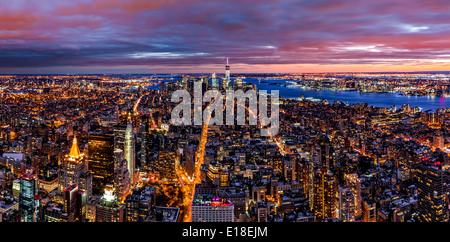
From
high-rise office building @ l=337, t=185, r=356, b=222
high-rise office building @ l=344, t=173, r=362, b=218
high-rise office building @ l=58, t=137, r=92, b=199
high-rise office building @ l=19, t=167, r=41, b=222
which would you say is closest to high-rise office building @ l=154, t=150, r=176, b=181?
high-rise office building @ l=58, t=137, r=92, b=199

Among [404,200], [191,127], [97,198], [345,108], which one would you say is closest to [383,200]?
[404,200]

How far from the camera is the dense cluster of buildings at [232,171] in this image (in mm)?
6410

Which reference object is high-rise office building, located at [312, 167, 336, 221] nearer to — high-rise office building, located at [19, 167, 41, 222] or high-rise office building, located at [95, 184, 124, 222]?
high-rise office building, located at [95, 184, 124, 222]

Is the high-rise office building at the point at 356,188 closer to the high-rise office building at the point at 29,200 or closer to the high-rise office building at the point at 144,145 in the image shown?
the high-rise office building at the point at 144,145

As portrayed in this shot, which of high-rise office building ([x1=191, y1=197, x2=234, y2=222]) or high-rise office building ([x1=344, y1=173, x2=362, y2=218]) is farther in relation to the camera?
high-rise office building ([x1=344, y1=173, x2=362, y2=218])

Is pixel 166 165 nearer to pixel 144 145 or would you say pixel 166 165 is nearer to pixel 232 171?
pixel 232 171

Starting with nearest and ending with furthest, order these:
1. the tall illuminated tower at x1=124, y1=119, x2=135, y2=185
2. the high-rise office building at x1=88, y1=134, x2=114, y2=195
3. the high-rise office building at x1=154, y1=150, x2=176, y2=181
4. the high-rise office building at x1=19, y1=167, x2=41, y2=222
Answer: the high-rise office building at x1=19, y1=167, x2=41, y2=222, the high-rise office building at x1=88, y1=134, x2=114, y2=195, the tall illuminated tower at x1=124, y1=119, x2=135, y2=185, the high-rise office building at x1=154, y1=150, x2=176, y2=181

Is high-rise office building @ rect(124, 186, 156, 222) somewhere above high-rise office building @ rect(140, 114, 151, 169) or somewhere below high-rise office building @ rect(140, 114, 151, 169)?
below

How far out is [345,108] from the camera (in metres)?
20.3

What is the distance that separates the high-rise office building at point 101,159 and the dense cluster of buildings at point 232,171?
0.03 m

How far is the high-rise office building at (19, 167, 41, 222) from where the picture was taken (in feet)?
20.7

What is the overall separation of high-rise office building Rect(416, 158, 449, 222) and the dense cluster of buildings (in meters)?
0.02

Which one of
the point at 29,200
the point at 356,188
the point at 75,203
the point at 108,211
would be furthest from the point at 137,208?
the point at 356,188
